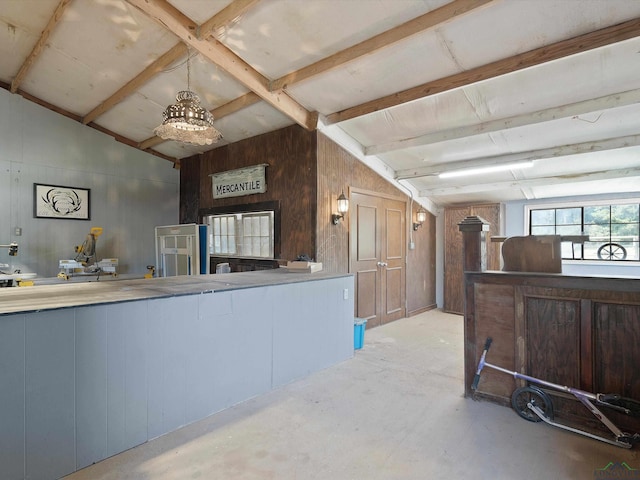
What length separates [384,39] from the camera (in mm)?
3178

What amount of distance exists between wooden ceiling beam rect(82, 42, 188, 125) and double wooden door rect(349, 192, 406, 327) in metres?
2.86

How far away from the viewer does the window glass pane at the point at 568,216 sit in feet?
19.3

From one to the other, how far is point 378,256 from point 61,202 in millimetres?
5552

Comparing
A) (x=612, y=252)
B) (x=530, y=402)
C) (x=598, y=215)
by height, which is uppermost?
(x=598, y=215)

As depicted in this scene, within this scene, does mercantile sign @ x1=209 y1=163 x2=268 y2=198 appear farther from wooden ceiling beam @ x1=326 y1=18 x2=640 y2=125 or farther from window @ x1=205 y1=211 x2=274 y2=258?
wooden ceiling beam @ x1=326 y1=18 x2=640 y2=125

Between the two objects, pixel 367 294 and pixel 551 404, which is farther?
pixel 367 294

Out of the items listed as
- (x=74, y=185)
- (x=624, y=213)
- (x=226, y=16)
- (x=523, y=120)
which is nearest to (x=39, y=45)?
(x=74, y=185)

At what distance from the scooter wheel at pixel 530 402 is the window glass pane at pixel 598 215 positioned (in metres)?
4.71

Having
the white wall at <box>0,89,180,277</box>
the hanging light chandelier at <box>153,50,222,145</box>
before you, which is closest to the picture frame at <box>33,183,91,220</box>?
the white wall at <box>0,89,180,277</box>

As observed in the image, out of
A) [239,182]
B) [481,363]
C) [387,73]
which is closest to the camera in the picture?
[481,363]

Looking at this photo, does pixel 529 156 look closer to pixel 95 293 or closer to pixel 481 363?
pixel 481 363

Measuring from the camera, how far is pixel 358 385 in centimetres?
310

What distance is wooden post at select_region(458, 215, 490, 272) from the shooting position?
2.82m

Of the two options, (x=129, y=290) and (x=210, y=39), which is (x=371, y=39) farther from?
(x=129, y=290)
